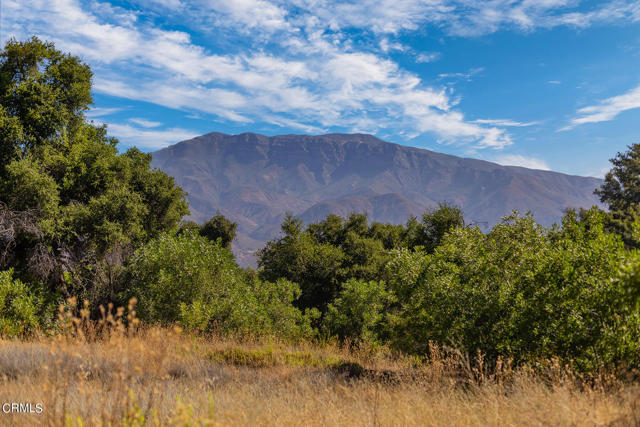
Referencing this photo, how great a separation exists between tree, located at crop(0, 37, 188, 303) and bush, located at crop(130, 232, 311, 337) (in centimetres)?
205

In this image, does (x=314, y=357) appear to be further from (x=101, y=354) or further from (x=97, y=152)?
(x=97, y=152)

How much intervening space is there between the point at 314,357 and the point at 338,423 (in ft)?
20.8

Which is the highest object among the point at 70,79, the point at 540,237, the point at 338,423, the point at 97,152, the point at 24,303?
the point at 70,79

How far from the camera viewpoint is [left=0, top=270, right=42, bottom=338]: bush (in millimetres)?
12797

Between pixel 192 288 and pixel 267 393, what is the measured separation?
25.3ft

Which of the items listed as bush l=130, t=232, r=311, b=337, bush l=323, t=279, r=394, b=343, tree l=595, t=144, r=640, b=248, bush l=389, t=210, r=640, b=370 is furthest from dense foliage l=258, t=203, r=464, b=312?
tree l=595, t=144, r=640, b=248

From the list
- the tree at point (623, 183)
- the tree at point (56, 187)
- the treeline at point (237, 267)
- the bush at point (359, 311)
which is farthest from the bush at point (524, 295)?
the tree at point (623, 183)

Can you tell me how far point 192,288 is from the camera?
44.8 ft

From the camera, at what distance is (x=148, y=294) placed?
13.6 m

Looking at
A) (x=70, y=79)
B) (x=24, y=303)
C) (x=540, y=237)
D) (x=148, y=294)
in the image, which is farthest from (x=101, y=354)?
(x=70, y=79)

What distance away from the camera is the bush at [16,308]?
12797 mm

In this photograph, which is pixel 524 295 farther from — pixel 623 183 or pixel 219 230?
pixel 623 183

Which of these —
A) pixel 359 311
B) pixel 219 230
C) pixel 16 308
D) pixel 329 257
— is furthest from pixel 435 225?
pixel 219 230

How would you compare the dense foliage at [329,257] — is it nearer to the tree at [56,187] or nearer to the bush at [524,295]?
the tree at [56,187]
